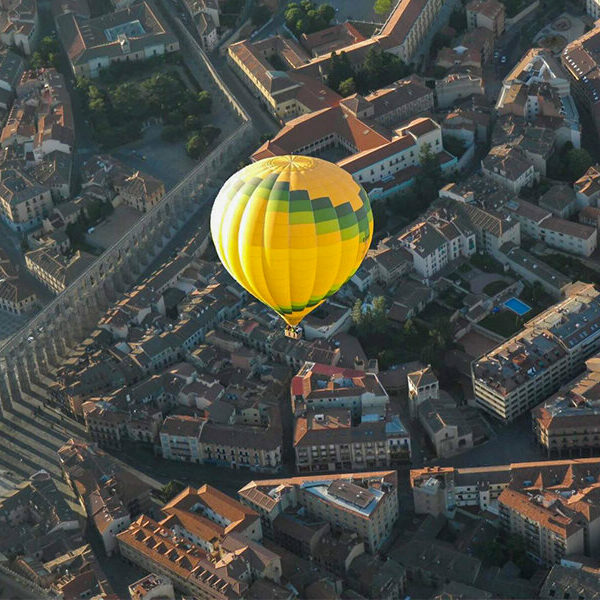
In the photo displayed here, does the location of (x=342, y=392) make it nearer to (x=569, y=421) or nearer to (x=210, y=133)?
(x=569, y=421)

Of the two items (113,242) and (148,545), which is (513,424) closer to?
(148,545)

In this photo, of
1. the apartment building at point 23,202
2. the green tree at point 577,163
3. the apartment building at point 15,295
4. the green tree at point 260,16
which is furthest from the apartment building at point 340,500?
the green tree at point 260,16

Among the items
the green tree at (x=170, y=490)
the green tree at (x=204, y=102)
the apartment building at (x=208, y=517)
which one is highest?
the green tree at (x=204, y=102)

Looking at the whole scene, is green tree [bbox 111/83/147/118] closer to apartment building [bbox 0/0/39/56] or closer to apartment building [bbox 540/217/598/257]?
apartment building [bbox 0/0/39/56]

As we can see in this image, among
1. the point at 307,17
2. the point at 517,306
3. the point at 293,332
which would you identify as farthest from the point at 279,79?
the point at 293,332

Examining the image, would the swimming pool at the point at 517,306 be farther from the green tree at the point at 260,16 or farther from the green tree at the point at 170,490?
the green tree at the point at 260,16

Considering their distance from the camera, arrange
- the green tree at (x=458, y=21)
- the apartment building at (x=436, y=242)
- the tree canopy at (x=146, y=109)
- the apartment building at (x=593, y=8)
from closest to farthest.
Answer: the apartment building at (x=436, y=242), the tree canopy at (x=146, y=109), the apartment building at (x=593, y=8), the green tree at (x=458, y=21)

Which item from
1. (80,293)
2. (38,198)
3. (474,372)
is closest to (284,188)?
(474,372)
